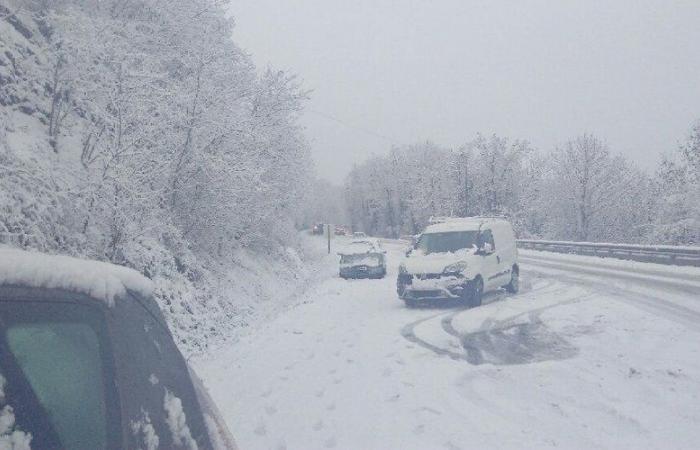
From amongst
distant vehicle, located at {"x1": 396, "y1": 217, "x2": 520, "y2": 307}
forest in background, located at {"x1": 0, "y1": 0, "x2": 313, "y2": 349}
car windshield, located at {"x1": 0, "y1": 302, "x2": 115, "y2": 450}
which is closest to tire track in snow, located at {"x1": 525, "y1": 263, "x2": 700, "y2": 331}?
distant vehicle, located at {"x1": 396, "y1": 217, "x2": 520, "y2": 307}

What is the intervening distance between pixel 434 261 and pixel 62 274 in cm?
1311

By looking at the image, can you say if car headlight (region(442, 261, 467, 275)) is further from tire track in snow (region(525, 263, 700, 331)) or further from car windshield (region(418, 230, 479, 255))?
tire track in snow (region(525, 263, 700, 331))

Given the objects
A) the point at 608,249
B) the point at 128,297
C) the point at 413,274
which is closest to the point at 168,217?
the point at 413,274

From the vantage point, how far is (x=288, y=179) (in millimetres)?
26641

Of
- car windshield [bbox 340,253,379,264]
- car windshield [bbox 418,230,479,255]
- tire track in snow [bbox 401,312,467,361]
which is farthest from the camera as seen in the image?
car windshield [bbox 340,253,379,264]

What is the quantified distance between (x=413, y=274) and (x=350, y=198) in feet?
362

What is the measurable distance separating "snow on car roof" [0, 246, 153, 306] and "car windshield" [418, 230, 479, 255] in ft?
44.5

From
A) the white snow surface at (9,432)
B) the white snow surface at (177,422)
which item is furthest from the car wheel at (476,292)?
the white snow surface at (9,432)

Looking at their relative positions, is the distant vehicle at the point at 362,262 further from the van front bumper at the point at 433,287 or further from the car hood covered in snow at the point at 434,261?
the van front bumper at the point at 433,287

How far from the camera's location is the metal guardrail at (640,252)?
23172 mm

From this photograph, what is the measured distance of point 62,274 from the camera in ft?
5.58

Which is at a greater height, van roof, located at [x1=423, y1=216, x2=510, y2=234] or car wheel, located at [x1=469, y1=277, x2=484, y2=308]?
van roof, located at [x1=423, y1=216, x2=510, y2=234]

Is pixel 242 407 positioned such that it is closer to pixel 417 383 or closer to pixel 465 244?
pixel 417 383

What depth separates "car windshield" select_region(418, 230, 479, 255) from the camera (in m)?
15.2
